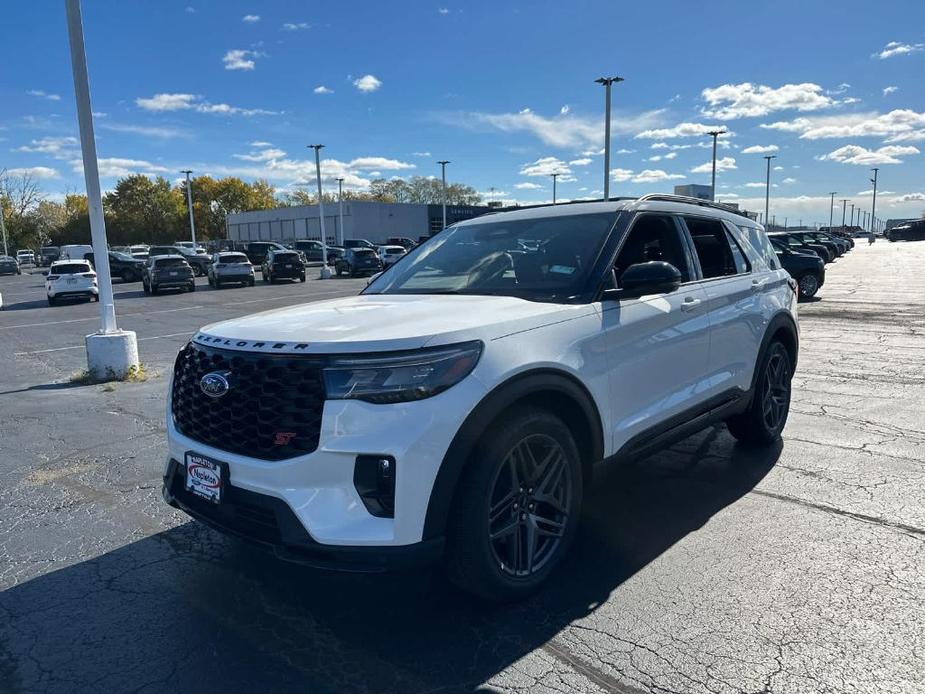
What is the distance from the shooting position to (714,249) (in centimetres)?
472

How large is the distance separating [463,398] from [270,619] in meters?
1.38

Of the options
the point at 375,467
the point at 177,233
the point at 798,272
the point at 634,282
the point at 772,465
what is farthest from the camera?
the point at 177,233

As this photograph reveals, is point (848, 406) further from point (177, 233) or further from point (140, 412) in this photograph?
point (177, 233)

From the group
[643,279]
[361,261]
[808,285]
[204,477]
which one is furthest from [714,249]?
A: [361,261]

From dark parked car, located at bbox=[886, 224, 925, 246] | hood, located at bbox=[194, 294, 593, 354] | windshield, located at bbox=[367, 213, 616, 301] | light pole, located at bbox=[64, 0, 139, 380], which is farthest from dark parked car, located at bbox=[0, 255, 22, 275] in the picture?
dark parked car, located at bbox=[886, 224, 925, 246]

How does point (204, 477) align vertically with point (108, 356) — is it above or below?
above

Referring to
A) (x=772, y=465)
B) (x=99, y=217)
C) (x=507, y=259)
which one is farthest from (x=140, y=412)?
(x=772, y=465)

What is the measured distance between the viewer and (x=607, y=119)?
29688mm

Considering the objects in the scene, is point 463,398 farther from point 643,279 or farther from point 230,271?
point 230,271

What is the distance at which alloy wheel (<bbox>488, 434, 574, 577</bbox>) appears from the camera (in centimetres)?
290

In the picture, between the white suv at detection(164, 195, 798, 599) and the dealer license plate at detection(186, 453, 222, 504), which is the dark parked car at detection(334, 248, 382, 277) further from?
the dealer license plate at detection(186, 453, 222, 504)

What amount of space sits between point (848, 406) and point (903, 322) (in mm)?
7904

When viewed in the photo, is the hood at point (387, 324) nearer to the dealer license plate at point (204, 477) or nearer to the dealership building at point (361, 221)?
the dealer license plate at point (204, 477)

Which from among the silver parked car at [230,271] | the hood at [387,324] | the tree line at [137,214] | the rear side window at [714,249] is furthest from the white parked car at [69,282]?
the tree line at [137,214]
